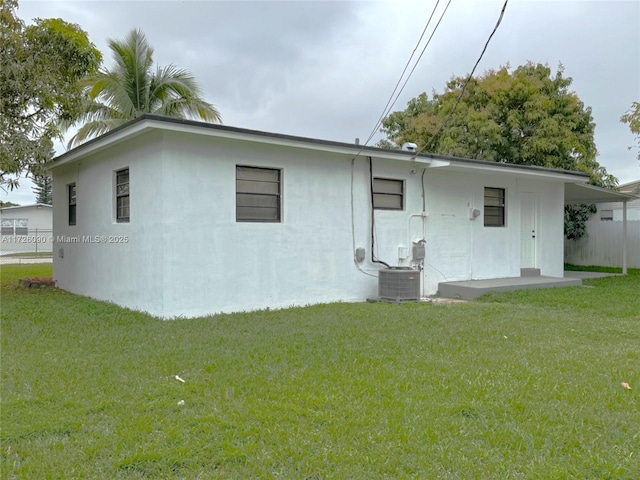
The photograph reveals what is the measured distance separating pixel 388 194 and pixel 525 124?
430 inches

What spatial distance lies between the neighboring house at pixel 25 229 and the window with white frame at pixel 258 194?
28.8 metres

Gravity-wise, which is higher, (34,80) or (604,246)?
(34,80)

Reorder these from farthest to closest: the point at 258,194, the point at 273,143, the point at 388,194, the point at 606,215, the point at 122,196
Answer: the point at 606,215 < the point at 388,194 < the point at 122,196 < the point at 258,194 < the point at 273,143

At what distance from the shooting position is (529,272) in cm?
1238

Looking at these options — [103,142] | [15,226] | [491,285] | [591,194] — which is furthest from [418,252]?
[15,226]

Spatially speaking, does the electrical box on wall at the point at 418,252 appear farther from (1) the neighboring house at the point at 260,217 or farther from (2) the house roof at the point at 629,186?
(2) the house roof at the point at 629,186

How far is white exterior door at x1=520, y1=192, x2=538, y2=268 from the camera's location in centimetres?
1245

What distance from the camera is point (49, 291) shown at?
10836mm

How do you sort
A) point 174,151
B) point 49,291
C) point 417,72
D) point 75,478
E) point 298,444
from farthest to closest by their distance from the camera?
1. point 49,291
2. point 417,72
3. point 174,151
4. point 298,444
5. point 75,478

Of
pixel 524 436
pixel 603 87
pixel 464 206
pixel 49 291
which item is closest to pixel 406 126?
pixel 603 87

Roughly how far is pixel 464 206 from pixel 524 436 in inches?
334

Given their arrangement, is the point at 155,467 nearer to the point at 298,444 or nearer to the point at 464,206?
the point at 298,444

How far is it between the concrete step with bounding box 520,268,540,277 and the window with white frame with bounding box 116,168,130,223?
30.2ft

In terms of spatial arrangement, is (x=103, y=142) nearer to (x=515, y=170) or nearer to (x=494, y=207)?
(x=515, y=170)
